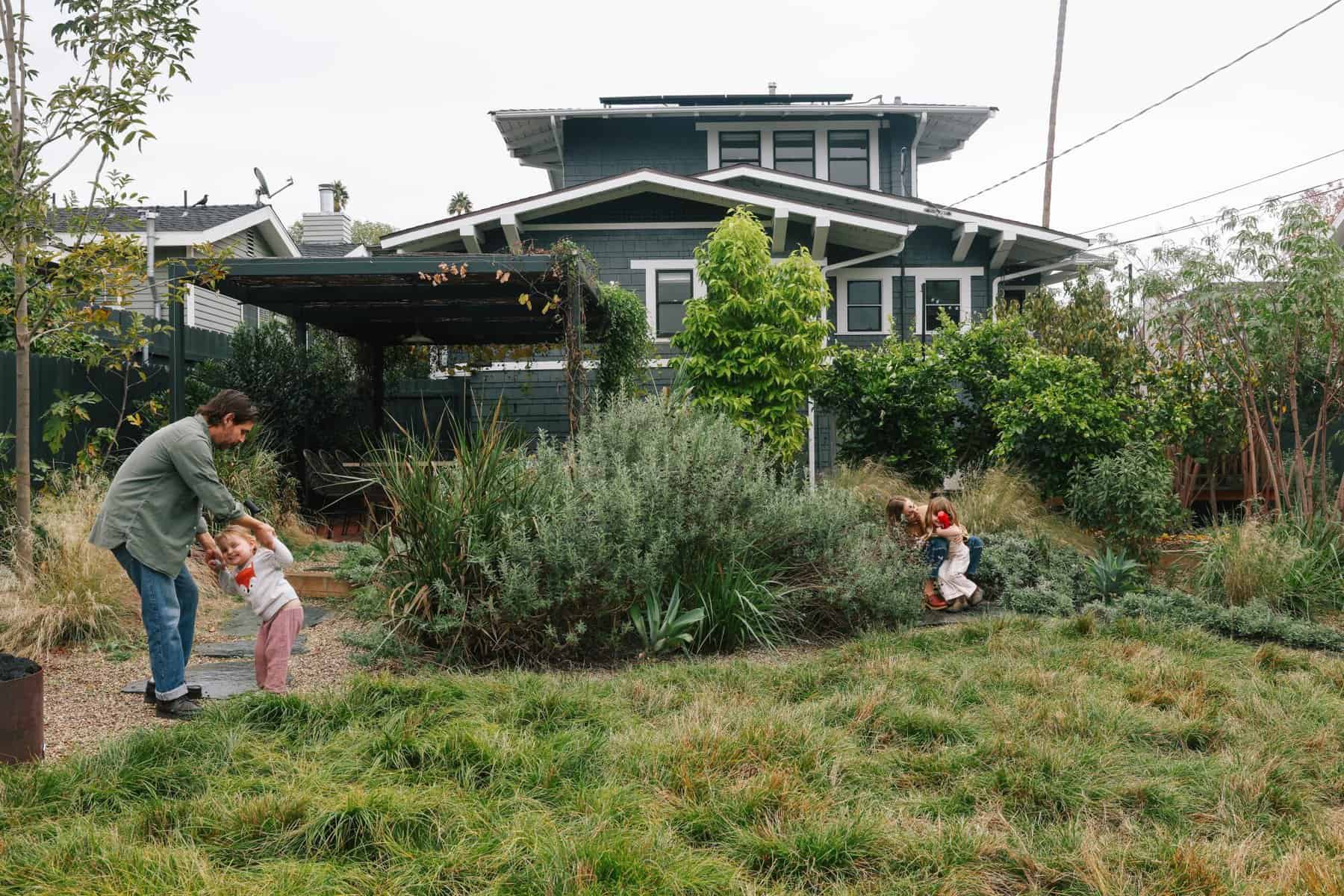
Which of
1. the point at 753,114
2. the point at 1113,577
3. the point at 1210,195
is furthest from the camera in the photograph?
the point at 1210,195

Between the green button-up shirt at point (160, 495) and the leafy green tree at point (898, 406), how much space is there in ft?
26.0

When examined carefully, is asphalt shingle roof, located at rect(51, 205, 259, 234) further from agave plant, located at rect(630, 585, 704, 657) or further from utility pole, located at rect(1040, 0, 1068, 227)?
utility pole, located at rect(1040, 0, 1068, 227)

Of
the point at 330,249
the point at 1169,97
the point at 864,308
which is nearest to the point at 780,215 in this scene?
the point at 864,308

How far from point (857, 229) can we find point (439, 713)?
12733 millimetres

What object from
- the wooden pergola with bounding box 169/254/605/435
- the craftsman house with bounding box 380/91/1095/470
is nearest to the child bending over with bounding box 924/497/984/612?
the wooden pergola with bounding box 169/254/605/435

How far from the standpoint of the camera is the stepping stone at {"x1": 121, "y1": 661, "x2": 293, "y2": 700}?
18.0 ft

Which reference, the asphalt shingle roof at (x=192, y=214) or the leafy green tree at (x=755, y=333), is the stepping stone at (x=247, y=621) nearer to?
the leafy green tree at (x=755, y=333)

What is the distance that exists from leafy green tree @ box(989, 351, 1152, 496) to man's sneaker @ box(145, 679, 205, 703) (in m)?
7.69

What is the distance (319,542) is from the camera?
34.4ft

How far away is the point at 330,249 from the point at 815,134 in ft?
43.0

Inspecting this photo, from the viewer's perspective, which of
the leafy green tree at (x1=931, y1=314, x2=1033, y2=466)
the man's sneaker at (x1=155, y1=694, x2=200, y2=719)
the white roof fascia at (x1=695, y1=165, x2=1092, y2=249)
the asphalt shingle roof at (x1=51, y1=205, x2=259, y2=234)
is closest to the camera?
the man's sneaker at (x1=155, y1=694, x2=200, y2=719)

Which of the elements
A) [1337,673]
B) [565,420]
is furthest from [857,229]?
[1337,673]

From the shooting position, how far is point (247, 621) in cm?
757

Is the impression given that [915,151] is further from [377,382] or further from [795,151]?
[377,382]
